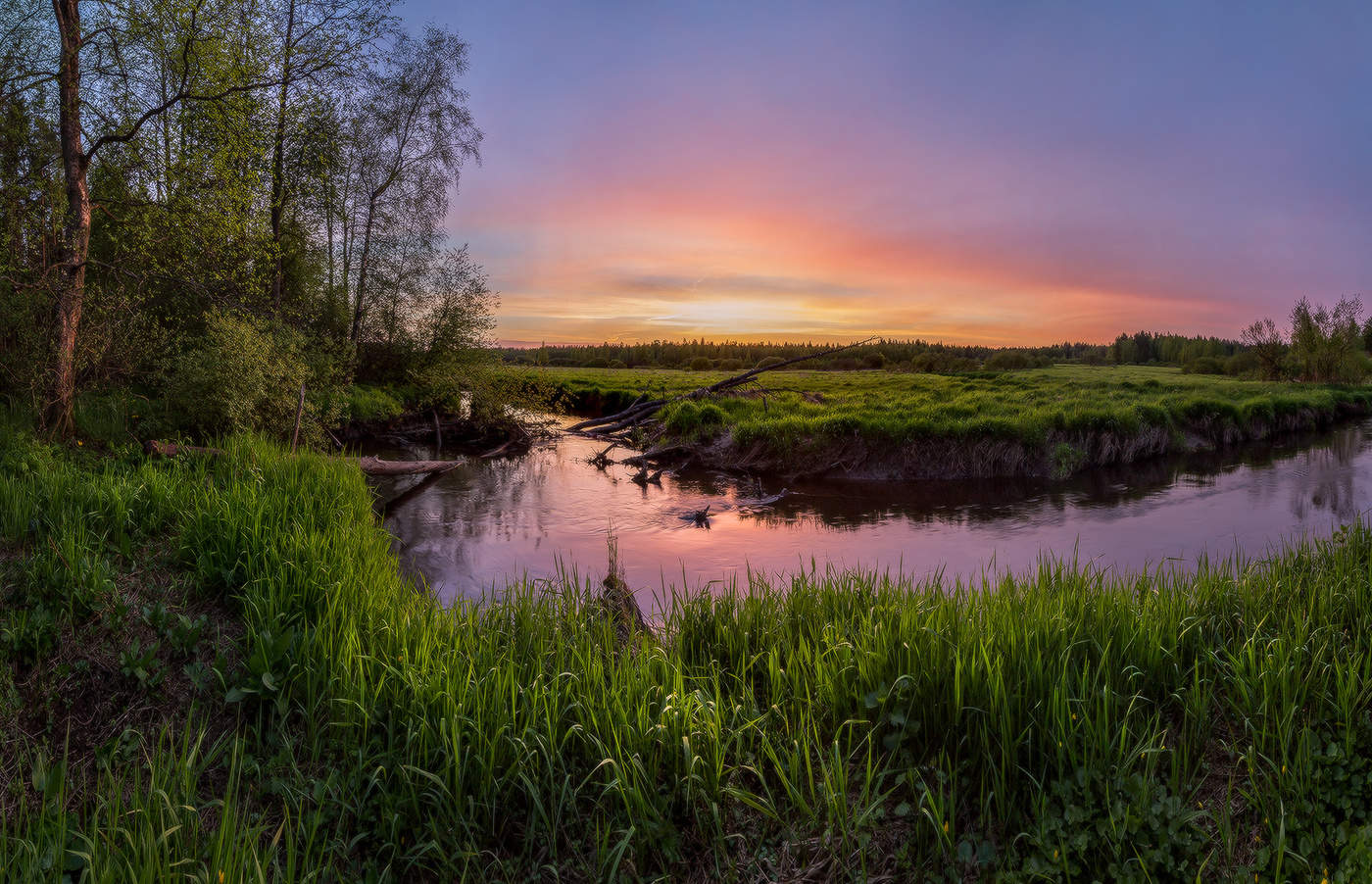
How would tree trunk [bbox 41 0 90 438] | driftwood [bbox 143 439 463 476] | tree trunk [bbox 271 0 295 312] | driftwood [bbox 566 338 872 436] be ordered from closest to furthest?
tree trunk [bbox 41 0 90 438], driftwood [bbox 143 439 463 476], tree trunk [bbox 271 0 295 312], driftwood [bbox 566 338 872 436]

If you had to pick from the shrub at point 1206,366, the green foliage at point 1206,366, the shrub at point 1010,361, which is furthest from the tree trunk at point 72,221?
the shrub at point 1206,366

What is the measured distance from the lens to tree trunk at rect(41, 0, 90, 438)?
9109 millimetres

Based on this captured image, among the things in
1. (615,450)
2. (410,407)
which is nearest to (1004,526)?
(615,450)

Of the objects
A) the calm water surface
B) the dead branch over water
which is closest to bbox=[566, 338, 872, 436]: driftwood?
the dead branch over water

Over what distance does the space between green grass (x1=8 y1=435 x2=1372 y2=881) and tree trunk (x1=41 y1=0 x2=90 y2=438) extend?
490 cm

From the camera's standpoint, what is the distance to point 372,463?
13586mm

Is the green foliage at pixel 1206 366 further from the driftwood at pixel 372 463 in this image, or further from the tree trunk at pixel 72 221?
the tree trunk at pixel 72 221

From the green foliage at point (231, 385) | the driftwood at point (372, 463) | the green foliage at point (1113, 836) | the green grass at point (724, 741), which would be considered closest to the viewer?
the green foliage at point (1113, 836)

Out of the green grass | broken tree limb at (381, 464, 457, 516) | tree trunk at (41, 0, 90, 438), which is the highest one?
tree trunk at (41, 0, 90, 438)

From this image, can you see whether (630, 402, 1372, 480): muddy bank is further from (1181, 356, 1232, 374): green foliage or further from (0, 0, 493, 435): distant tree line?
(1181, 356, 1232, 374): green foliage

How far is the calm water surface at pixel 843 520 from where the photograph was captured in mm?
9773

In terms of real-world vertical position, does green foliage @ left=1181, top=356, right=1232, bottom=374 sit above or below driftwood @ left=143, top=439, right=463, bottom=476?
above

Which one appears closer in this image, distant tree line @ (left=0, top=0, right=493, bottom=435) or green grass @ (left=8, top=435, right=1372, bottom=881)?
green grass @ (left=8, top=435, right=1372, bottom=881)

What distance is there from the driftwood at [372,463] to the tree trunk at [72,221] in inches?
46.4
